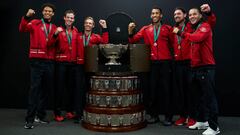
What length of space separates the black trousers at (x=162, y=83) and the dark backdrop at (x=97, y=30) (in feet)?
3.70

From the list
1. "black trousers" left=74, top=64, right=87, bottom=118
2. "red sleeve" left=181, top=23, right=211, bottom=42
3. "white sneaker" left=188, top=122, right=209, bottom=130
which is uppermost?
"red sleeve" left=181, top=23, right=211, bottom=42

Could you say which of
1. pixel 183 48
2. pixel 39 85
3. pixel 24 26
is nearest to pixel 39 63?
pixel 39 85

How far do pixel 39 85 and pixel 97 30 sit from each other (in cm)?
166

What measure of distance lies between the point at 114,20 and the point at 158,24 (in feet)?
2.50

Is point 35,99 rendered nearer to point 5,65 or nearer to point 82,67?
point 82,67

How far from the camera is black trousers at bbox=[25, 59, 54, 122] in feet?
12.6

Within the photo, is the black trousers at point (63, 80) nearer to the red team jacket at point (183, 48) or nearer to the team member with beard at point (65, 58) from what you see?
the team member with beard at point (65, 58)

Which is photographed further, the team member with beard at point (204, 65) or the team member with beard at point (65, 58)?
the team member with beard at point (65, 58)

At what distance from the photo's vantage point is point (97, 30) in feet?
16.7

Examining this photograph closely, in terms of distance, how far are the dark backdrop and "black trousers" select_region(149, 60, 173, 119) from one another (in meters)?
1.13

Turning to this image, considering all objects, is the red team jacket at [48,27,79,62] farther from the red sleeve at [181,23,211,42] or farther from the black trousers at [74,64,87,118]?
the red sleeve at [181,23,211,42]

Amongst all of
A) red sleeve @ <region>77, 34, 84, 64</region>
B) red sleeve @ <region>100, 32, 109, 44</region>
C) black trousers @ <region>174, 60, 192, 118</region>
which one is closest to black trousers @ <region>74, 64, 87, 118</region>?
red sleeve @ <region>77, 34, 84, 64</region>

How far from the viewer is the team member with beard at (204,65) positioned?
11.2ft

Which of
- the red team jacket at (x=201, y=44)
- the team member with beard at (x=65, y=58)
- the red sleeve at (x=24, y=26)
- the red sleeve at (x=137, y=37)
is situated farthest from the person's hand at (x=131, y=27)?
the red sleeve at (x=24, y=26)
